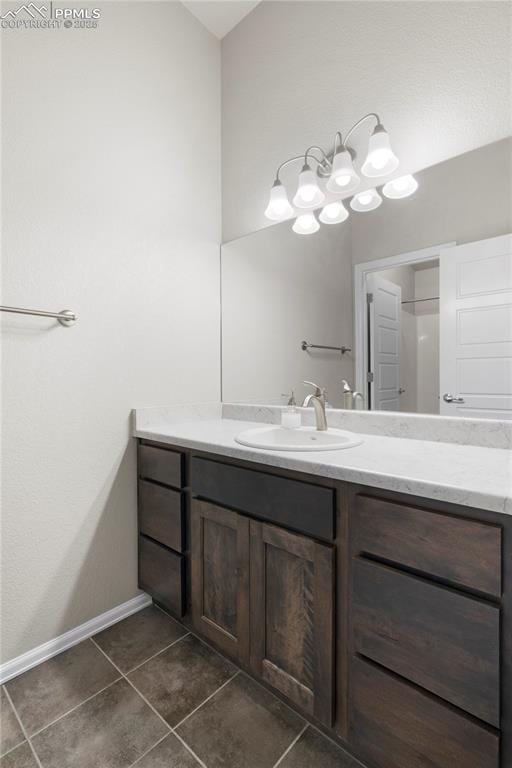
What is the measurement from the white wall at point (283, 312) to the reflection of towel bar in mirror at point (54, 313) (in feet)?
2.72

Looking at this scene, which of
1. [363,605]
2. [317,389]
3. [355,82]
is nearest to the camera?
[363,605]

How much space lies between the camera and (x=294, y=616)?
1.06 metres

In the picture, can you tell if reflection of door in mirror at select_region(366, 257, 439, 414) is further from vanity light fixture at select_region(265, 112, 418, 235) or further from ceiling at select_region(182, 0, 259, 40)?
ceiling at select_region(182, 0, 259, 40)

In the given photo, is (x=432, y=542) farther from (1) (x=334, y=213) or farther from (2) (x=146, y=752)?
(1) (x=334, y=213)

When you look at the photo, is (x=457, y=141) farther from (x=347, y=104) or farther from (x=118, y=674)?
(x=118, y=674)

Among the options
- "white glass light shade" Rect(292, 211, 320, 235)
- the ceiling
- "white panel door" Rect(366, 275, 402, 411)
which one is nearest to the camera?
"white panel door" Rect(366, 275, 402, 411)

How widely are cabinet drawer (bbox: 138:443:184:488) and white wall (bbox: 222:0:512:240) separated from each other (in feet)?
3.97

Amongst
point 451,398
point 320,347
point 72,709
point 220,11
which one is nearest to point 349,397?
point 320,347

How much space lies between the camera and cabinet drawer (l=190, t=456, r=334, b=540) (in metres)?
0.99

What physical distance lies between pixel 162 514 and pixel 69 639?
1.91 ft

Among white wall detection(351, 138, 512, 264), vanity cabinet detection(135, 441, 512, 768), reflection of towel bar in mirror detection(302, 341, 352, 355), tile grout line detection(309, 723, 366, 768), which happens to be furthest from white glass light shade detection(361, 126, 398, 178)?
tile grout line detection(309, 723, 366, 768)

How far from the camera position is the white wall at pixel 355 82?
1219 mm

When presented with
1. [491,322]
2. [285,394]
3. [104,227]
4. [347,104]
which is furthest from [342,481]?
[347,104]

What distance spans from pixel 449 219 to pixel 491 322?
391 mm
